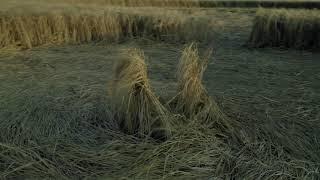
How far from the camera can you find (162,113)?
8.59ft

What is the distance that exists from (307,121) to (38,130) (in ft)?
4.95

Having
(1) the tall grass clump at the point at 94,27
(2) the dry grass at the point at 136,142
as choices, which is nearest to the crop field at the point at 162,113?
Result: (2) the dry grass at the point at 136,142

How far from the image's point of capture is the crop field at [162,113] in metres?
2.39

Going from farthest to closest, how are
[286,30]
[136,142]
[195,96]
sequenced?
1. [286,30]
2. [195,96]
3. [136,142]

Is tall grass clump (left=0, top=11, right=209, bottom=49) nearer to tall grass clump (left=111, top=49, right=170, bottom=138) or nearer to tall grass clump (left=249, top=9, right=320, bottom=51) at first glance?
tall grass clump (left=249, top=9, right=320, bottom=51)

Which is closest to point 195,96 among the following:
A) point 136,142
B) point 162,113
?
point 162,113

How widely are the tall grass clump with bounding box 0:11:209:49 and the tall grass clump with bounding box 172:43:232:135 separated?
2.48m

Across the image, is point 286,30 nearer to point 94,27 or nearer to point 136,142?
point 94,27

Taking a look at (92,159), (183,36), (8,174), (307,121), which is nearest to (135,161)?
(92,159)

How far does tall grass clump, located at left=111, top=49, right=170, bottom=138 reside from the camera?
8.56ft

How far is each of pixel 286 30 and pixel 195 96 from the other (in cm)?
250

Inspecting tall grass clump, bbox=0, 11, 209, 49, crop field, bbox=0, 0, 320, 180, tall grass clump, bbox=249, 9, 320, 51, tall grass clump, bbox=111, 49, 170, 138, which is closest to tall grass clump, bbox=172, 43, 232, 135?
crop field, bbox=0, 0, 320, 180

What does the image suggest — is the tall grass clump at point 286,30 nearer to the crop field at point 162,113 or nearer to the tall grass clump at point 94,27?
the crop field at point 162,113

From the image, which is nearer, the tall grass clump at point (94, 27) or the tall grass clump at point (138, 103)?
the tall grass clump at point (138, 103)
